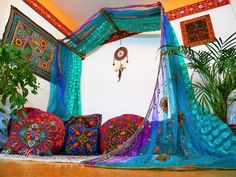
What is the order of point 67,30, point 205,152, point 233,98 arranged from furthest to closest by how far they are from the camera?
point 67,30 < point 233,98 < point 205,152

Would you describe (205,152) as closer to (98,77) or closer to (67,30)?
(98,77)

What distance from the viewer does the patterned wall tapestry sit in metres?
2.10

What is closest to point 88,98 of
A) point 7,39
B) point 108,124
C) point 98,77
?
point 98,77

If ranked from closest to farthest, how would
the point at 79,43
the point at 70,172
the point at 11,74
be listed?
the point at 70,172 → the point at 11,74 → the point at 79,43

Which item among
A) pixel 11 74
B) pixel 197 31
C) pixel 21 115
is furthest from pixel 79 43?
pixel 197 31

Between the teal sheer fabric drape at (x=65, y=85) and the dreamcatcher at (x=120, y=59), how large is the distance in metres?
0.56

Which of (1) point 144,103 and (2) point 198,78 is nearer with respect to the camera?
(2) point 198,78

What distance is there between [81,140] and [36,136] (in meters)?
0.46

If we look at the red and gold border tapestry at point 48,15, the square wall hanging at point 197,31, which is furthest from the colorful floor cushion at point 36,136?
the square wall hanging at point 197,31

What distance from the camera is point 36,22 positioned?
245 centimetres

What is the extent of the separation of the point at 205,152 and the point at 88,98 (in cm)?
196

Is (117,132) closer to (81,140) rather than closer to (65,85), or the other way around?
(81,140)

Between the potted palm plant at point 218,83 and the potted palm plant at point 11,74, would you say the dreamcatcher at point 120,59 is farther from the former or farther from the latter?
the potted palm plant at point 11,74

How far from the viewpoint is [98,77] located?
2.79 meters
